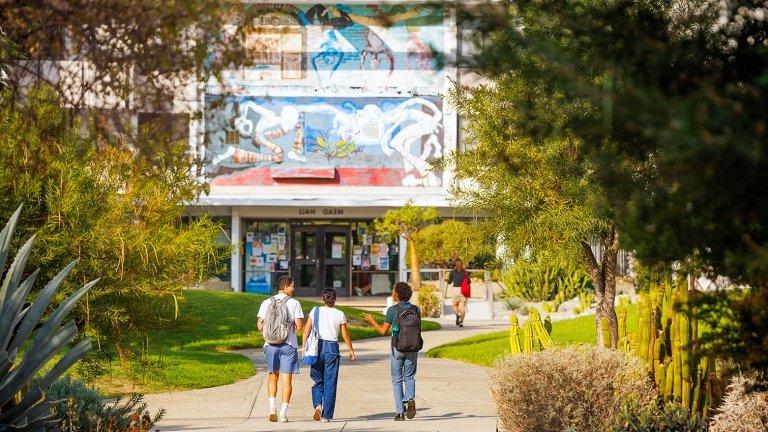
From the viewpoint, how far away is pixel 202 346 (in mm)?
24609

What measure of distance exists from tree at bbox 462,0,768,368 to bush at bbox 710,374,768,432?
4443 millimetres

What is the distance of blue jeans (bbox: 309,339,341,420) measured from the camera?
1366cm

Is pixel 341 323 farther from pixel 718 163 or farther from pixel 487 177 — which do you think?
pixel 718 163

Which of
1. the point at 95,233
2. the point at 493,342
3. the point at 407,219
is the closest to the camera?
the point at 95,233

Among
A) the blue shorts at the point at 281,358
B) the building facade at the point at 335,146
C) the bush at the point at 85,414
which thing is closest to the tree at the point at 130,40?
the bush at the point at 85,414

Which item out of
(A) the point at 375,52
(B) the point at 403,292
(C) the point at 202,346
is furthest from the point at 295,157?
(B) the point at 403,292

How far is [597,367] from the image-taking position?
36.1 feet

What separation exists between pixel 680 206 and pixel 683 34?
4.01 feet

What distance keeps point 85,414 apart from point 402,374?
16.2 ft

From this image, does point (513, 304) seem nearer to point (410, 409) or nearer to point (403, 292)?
point (403, 292)

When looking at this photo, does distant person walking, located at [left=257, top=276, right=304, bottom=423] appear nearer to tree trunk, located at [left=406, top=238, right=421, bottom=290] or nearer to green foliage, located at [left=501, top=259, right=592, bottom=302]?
green foliage, located at [left=501, top=259, right=592, bottom=302]

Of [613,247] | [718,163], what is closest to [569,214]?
[613,247]

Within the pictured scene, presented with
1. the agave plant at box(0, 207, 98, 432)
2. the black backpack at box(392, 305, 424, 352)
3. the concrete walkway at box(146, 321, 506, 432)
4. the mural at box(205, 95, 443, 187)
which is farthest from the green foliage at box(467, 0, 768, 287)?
the mural at box(205, 95, 443, 187)

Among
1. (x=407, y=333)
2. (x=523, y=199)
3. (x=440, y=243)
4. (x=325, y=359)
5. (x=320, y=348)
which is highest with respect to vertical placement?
(x=523, y=199)
